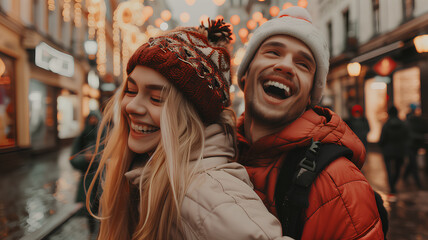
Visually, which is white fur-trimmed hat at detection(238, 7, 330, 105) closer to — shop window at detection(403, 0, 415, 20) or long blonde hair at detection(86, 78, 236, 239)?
long blonde hair at detection(86, 78, 236, 239)

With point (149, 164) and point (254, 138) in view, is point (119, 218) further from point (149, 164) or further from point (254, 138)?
point (254, 138)

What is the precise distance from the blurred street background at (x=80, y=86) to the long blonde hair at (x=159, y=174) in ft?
2.30

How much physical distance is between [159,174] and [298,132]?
72cm

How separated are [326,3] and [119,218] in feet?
68.8

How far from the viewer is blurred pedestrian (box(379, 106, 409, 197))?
6.48 metres

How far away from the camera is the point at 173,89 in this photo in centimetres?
134

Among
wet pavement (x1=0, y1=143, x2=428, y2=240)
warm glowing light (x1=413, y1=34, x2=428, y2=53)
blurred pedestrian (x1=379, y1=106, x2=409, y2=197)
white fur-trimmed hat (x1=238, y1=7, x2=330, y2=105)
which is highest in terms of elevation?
warm glowing light (x1=413, y1=34, x2=428, y2=53)

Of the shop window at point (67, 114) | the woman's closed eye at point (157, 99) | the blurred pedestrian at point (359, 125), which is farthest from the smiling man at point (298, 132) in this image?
the shop window at point (67, 114)

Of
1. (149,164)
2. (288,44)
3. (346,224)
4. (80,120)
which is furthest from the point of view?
(80,120)

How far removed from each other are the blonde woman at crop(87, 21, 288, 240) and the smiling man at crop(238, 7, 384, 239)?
7.2 inches

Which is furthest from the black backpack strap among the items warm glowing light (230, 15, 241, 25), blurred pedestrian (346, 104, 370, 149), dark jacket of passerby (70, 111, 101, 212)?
warm glowing light (230, 15, 241, 25)

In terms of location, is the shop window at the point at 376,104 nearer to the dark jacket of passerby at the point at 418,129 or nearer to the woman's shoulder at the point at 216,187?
the dark jacket of passerby at the point at 418,129

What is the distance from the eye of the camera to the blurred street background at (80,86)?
Result: 5.40 meters

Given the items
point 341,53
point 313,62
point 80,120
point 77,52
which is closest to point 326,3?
point 341,53
